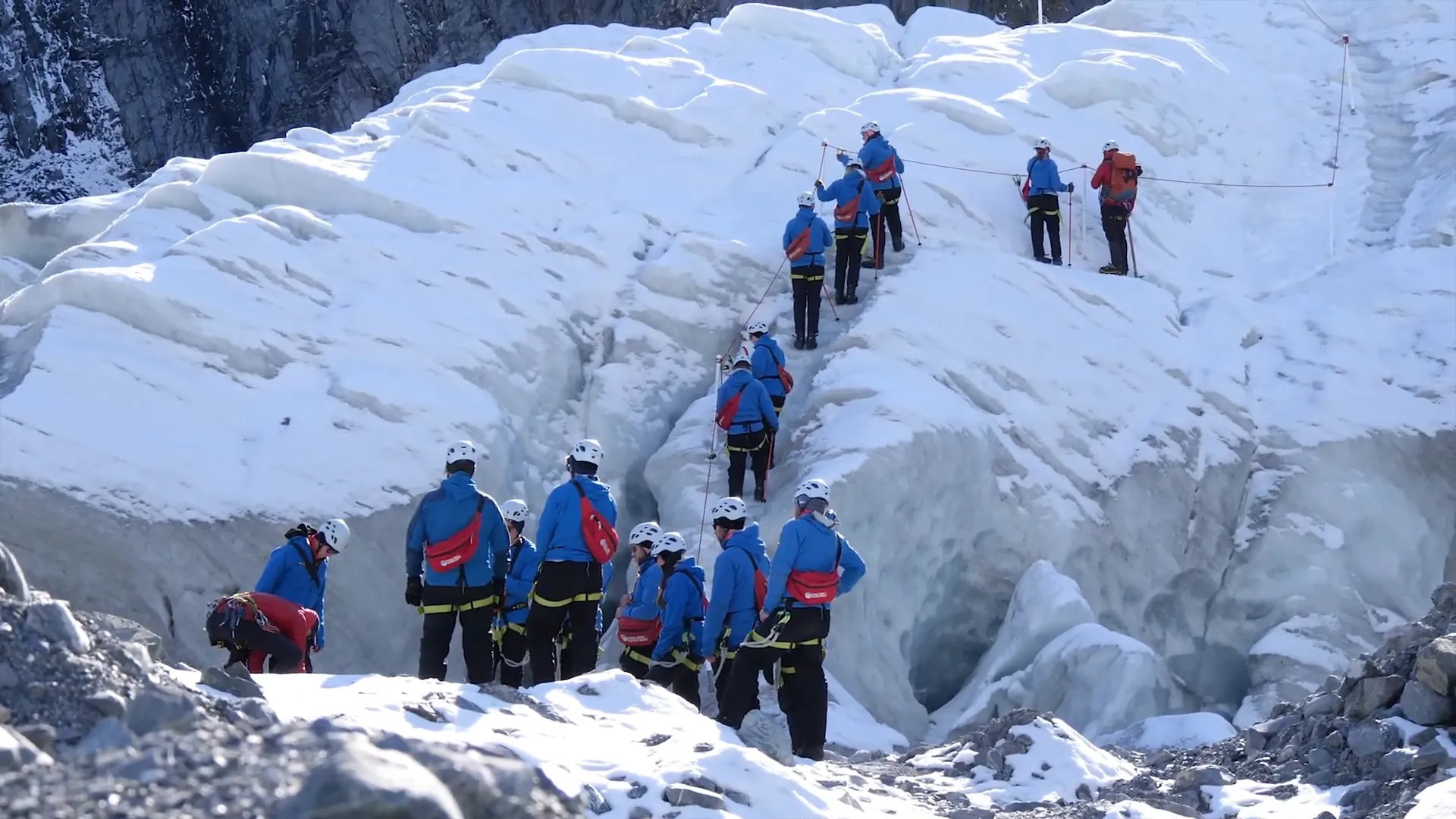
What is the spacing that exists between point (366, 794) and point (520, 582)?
7025mm

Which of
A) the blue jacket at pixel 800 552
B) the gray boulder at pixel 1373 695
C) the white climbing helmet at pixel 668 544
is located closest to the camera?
the gray boulder at pixel 1373 695

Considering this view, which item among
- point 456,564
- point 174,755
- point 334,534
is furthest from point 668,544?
point 174,755

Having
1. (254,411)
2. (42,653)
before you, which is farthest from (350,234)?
(42,653)

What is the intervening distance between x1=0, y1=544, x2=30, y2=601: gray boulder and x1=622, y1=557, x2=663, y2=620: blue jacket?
16.4ft

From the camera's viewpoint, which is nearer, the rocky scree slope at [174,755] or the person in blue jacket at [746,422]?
the rocky scree slope at [174,755]

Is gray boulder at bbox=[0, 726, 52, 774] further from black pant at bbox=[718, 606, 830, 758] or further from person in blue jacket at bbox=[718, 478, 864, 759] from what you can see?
black pant at bbox=[718, 606, 830, 758]

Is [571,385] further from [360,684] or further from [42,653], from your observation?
[42,653]

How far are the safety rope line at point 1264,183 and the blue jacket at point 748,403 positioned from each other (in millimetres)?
4875

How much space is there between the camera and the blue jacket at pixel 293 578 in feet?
34.0

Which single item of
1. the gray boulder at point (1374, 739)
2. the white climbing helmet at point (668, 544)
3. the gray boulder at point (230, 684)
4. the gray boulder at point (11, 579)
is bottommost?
the gray boulder at point (1374, 739)

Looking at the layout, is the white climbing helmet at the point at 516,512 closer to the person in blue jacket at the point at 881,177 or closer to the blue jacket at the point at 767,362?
the blue jacket at the point at 767,362

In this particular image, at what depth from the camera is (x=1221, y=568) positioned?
51.4 ft

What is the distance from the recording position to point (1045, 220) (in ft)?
58.8

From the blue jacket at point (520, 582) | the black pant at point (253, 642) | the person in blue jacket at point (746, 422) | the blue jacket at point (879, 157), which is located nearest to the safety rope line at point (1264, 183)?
the blue jacket at point (879, 157)
